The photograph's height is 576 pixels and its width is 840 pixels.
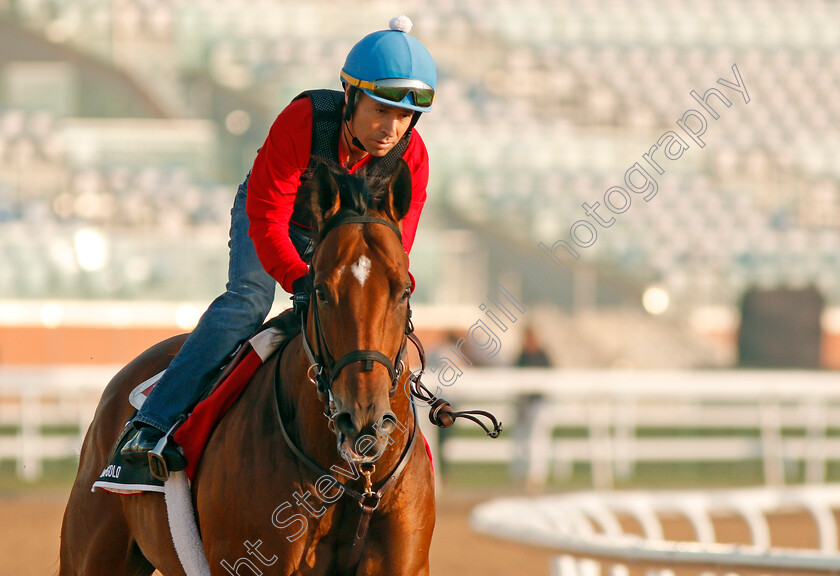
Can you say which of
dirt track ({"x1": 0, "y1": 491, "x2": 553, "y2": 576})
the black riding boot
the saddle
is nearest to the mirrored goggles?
the saddle

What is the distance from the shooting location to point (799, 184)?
2217cm

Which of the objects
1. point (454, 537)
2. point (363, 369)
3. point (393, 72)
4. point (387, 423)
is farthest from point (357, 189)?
point (454, 537)

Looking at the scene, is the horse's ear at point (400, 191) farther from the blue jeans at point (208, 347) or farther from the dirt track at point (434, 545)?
the dirt track at point (434, 545)

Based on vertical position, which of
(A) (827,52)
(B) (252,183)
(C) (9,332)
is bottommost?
(C) (9,332)

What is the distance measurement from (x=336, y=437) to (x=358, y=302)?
0.38 m

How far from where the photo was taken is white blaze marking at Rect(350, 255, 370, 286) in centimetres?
257

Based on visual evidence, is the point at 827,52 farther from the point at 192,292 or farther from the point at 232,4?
Result: the point at 192,292

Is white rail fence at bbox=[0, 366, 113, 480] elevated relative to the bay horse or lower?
lower

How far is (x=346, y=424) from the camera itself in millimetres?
2441

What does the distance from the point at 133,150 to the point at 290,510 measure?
19387 mm

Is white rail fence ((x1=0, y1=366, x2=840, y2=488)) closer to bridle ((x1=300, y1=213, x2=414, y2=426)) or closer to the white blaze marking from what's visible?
bridle ((x1=300, y1=213, x2=414, y2=426))

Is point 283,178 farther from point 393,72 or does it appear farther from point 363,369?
point 363,369

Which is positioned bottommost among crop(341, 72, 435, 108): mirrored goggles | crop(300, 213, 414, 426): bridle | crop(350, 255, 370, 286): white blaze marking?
crop(300, 213, 414, 426): bridle

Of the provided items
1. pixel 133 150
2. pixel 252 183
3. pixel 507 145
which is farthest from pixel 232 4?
pixel 252 183
